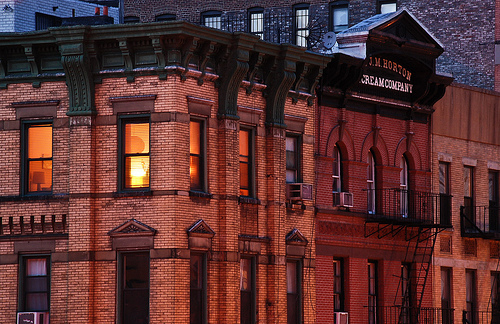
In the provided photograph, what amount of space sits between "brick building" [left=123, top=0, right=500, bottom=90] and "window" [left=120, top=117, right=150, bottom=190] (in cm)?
1474

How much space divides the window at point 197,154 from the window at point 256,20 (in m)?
15.6

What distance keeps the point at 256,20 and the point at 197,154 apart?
54.0ft

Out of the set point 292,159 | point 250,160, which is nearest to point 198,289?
point 250,160

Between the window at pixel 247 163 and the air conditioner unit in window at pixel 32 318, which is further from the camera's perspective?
the window at pixel 247 163

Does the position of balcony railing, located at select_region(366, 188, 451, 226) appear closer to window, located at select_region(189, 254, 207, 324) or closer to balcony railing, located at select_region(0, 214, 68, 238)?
window, located at select_region(189, 254, 207, 324)

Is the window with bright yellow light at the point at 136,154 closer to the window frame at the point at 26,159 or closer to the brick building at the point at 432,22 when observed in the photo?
the window frame at the point at 26,159

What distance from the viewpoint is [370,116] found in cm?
4356

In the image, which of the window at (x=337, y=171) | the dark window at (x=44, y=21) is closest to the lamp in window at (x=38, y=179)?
the dark window at (x=44, y=21)

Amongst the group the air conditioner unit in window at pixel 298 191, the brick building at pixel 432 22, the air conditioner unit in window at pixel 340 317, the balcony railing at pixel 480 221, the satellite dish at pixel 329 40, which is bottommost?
the air conditioner unit in window at pixel 340 317

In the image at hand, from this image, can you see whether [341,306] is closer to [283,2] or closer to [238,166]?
[238,166]

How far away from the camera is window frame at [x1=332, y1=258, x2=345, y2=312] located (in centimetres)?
4197

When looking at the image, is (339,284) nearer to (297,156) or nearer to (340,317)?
(340,317)

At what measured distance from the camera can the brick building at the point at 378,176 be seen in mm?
41625

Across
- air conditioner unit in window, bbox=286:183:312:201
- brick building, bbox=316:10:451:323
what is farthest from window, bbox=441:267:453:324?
air conditioner unit in window, bbox=286:183:312:201
